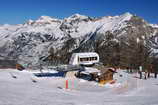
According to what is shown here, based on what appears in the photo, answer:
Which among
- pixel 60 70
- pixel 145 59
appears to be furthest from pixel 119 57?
pixel 60 70

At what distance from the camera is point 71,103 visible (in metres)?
20.4

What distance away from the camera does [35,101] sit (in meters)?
20.1

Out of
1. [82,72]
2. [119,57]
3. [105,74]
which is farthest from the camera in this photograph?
[119,57]

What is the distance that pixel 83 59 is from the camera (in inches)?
2151

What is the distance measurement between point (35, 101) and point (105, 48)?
90020 mm

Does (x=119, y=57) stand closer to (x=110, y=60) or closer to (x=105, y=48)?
(x=110, y=60)

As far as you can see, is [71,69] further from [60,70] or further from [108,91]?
[108,91]

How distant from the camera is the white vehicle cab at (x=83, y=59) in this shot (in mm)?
53203

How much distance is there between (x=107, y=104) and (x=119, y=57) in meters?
73.1

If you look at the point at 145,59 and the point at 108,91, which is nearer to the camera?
the point at 108,91

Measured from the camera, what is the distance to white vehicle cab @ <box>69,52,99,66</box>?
53.2 metres

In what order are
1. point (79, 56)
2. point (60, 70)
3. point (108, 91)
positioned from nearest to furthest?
point (108, 91) < point (60, 70) < point (79, 56)

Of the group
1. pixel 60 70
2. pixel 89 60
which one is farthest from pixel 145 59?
pixel 60 70

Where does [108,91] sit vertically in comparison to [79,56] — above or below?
below
